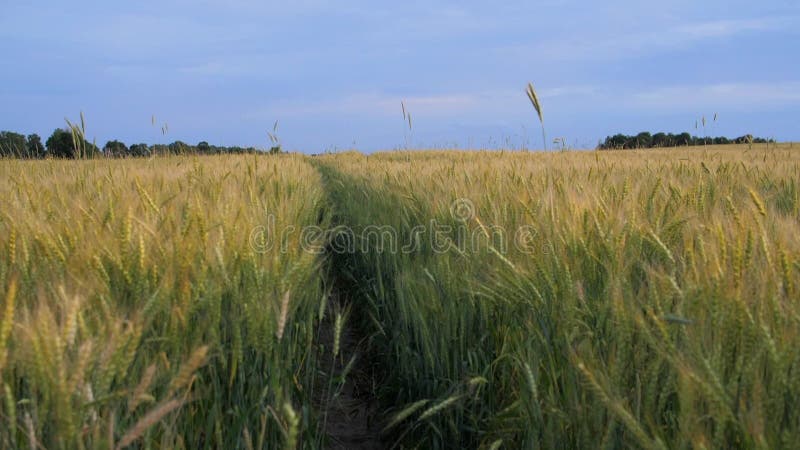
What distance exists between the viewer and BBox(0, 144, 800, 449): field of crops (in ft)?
3.23

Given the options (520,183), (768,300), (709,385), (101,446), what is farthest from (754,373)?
(520,183)

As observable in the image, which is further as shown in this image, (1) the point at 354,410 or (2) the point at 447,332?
(1) the point at 354,410

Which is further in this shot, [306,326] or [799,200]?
[799,200]

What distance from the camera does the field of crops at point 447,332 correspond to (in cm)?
98

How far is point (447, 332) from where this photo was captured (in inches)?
73.6

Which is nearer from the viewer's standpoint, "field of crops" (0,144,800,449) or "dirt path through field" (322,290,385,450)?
"field of crops" (0,144,800,449)

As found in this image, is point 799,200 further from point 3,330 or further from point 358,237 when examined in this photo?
point 3,330

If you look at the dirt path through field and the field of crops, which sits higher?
the field of crops

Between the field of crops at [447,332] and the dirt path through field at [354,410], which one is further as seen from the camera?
the dirt path through field at [354,410]

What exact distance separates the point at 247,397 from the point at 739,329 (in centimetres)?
109

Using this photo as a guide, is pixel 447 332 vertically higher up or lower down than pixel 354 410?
higher up

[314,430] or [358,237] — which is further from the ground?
[358,237]

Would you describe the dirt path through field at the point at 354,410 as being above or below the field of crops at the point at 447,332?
below

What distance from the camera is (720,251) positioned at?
4.46 feet
